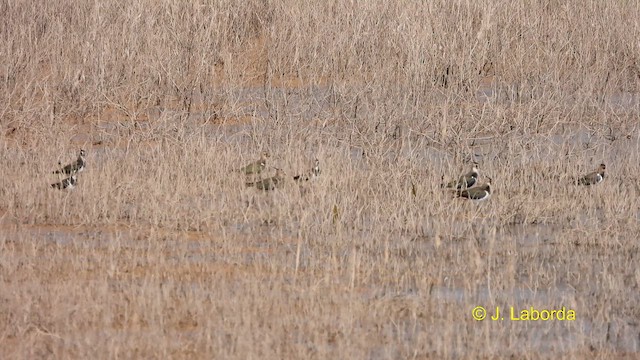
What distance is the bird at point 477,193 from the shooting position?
27.6ft

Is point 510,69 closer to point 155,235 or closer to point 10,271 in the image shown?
point 155,235

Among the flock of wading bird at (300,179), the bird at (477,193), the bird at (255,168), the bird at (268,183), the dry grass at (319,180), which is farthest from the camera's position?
the bird at (255,168)

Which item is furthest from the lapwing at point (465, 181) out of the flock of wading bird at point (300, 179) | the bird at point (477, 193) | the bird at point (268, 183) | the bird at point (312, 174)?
the bird at point (268, 183)

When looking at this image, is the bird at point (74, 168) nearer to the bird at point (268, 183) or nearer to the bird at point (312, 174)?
the bird at point (268, 183)

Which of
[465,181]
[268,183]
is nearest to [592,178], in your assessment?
[465,181]

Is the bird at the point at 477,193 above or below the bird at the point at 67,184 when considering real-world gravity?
above


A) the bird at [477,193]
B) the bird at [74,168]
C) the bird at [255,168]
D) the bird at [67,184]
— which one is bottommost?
the bird at [67,184]

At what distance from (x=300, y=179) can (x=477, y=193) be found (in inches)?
56.4

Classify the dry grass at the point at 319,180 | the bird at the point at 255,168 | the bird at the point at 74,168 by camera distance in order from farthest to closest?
the bird at the point at 255,168 → the bird at the point at 74,168 → the dry grass at the point at 319,180

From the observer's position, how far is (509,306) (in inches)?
233

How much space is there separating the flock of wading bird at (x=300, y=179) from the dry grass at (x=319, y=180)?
0.31 ft

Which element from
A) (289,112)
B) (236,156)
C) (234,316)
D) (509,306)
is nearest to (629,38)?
(289,112)

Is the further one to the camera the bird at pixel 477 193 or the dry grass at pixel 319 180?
the bird at pixel 477 193

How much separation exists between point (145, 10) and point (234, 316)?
8550 millimetres
